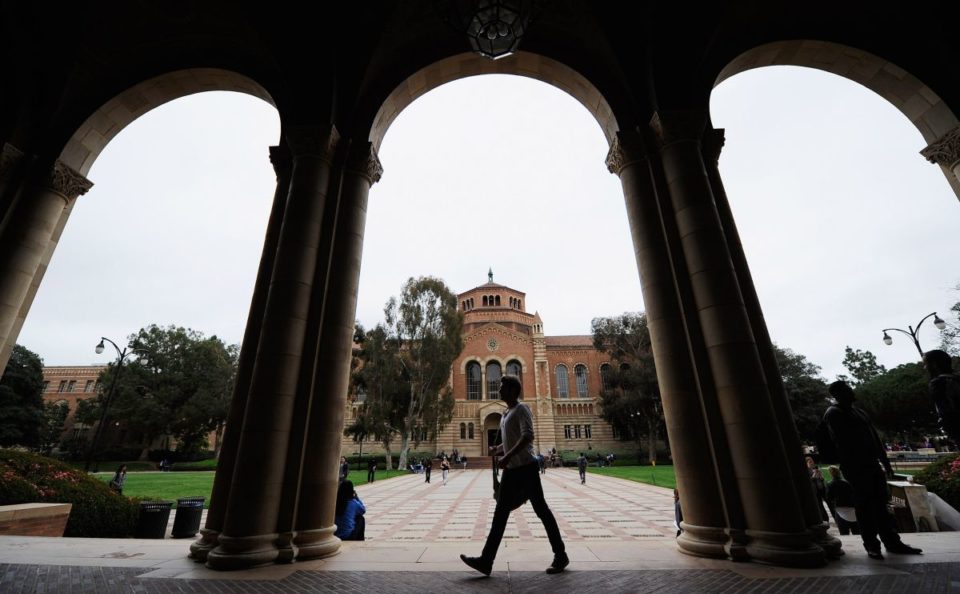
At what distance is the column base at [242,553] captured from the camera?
160 inches

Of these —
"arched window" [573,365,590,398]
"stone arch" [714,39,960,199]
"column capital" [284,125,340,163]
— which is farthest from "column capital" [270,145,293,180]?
"arched window" [573,365,590,398]

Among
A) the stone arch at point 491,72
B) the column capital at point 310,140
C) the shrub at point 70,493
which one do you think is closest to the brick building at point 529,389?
the shrub at point 70,493

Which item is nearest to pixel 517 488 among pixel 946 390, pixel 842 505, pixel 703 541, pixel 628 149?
pixel 703 541

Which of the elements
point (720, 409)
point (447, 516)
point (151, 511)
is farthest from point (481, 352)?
point (720, 409)

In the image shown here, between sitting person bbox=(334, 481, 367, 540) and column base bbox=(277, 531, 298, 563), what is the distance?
1629mm

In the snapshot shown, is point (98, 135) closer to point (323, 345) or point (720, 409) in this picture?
point (323, 345)

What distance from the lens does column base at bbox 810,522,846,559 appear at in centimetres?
411

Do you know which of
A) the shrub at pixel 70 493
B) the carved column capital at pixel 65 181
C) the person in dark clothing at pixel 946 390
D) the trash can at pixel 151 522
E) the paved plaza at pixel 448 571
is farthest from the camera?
the trash can at pixel 151 522

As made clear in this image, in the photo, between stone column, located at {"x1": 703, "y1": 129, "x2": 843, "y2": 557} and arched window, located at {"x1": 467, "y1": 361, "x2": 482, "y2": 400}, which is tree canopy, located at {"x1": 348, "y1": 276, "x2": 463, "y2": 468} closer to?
arched window, located at {"x1": 467, "y1": 361, "x2": 482, "y2": 400}

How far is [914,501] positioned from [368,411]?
102ft

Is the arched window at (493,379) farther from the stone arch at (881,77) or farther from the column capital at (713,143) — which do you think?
the column capital at (713,143)

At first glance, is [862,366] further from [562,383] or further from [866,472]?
[866,472]

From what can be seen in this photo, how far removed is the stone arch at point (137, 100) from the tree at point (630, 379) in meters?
35.8

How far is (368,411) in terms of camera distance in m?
32.9
